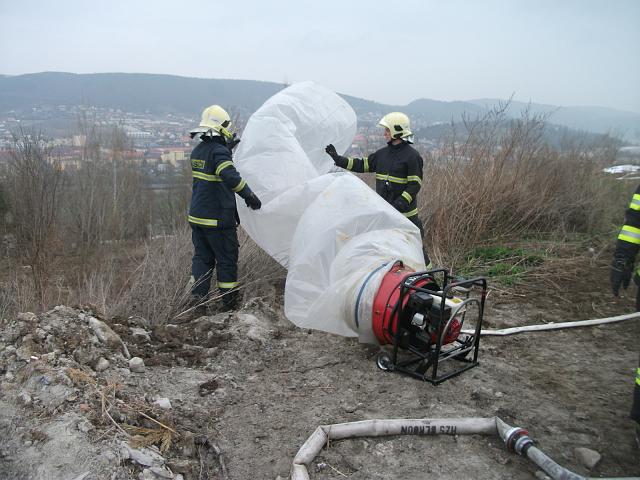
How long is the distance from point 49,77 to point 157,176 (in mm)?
10251

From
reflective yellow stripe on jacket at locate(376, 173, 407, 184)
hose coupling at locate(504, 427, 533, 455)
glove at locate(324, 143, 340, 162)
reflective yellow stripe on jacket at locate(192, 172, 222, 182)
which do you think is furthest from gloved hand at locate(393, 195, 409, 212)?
hose coupling at locate(504, 427, 533, 455)

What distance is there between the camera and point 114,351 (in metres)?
3.25

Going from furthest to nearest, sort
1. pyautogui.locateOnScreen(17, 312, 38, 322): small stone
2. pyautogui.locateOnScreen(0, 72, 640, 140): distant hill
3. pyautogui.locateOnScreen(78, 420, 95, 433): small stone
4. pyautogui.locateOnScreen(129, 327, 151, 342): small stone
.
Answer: pyautogui.locateOnScreen(0, 72, 640, 140): distant hill, pyautogui.locateOnScreen(129, 327, 151, 342): small stone, pyautogui.locateOnScreen(17, 312, 38, 322): small stone, pyautogui.locateOnScreen(78, 420, 95, 433): small stone

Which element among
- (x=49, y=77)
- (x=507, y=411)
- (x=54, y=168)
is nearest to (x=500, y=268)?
(x=507, y=411)

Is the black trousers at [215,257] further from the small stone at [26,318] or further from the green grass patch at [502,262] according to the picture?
the green grass patch at [502,262]

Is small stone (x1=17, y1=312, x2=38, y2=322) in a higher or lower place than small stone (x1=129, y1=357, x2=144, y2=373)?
higher

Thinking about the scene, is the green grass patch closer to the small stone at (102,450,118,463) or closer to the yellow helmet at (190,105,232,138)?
the yellow helmet at (190,105,232,138)

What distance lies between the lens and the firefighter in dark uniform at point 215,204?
438cm

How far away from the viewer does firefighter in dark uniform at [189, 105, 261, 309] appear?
438 centimetres

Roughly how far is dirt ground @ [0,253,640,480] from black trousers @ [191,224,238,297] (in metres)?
0.58

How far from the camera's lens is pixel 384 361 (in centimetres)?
339

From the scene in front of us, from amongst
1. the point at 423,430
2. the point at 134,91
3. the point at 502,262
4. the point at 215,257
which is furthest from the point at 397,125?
the point at 134,91

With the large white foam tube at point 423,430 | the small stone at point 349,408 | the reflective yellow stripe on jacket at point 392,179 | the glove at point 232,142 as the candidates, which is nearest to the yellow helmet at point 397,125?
the reflective yellow stripe on jacket at point 392,179

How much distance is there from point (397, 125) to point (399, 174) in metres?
0.48
